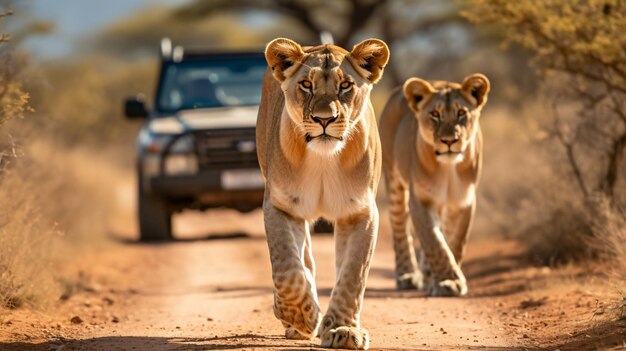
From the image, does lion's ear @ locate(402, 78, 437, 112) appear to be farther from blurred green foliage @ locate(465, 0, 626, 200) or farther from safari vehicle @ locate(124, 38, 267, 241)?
safari vehicle @ locate(124, 38, 267, 241)

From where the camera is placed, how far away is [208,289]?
31.9 feet

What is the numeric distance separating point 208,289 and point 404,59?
80.6ft

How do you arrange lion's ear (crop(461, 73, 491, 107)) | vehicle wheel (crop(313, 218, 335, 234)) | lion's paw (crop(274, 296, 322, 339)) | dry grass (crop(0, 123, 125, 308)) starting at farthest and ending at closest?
vehicle wheel (crop(313, 218, 335, 234)) < lion's ear (crop(461, 73, 491, 107)) < dry grass (crop(0, 123, 125, 308)) < lion's paw (crop(274, 296, 322, 339))

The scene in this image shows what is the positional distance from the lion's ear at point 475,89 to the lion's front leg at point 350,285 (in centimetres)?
262

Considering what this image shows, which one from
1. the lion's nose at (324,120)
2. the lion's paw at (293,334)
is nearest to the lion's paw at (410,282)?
the lion's paw at (293,334)

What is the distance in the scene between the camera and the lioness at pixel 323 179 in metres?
6.28

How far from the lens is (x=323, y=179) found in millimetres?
6504

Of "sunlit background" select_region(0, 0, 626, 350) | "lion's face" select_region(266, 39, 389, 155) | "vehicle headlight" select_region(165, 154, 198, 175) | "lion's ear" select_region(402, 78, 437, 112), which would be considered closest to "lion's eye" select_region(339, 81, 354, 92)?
"lion's face" select_region(266, 39, 389, 155)

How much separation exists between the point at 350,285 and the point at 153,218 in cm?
740

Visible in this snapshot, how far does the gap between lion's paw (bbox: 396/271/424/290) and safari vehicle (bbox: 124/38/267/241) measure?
148 inches

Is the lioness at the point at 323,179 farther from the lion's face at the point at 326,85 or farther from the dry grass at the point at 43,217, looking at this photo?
the dry grass at the point at 43,217

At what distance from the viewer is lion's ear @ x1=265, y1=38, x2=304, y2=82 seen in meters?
6.58

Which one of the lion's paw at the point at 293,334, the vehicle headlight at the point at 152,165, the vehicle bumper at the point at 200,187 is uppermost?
the vehicle headlight at the point at 152,165

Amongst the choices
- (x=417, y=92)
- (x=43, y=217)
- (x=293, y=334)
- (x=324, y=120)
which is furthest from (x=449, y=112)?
(x=43, y=217)
